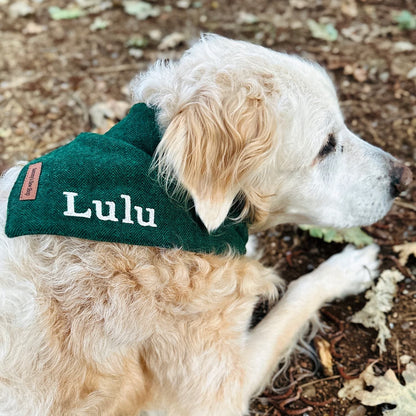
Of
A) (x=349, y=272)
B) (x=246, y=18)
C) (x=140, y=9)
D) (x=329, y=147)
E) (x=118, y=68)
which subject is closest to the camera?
(x=329, y=147)

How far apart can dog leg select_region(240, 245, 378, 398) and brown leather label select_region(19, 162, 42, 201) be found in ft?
5.15

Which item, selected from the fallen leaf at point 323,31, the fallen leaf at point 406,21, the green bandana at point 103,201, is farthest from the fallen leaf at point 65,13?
the green bandana at point 103,201

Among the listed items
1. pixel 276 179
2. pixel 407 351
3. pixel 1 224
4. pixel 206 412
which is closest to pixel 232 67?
pixel 276 179

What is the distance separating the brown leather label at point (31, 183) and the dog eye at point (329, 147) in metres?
1.59

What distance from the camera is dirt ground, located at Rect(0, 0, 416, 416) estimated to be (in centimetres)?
338

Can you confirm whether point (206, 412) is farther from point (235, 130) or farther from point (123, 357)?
point (235, 130)

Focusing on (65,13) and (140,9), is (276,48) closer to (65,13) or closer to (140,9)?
(140,9)

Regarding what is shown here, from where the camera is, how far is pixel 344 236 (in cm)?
371

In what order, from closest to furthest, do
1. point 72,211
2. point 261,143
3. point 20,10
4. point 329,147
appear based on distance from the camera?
point 72,211
point 261,143
point 329,147
point 20,10

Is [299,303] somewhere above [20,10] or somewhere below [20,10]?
below

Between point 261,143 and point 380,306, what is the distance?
1.61 meters

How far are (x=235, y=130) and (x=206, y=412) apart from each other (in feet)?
5.17

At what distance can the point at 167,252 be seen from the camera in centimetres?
250

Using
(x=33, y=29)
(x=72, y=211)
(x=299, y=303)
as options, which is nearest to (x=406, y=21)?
(x=299, y=303)
